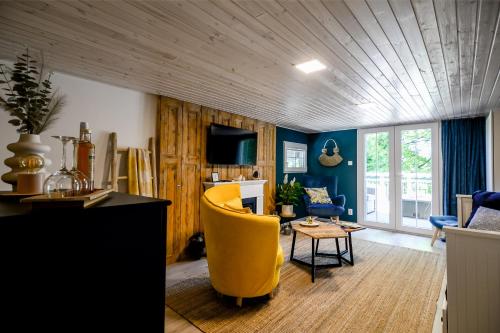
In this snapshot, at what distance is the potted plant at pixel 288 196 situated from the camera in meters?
4.88

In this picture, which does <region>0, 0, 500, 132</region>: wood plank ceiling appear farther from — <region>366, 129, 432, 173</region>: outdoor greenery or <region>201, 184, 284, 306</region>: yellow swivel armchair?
<region>366, 129, 432, 173</region>: outdoor greenery

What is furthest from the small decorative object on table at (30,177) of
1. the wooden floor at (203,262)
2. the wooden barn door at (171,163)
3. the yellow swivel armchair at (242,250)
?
the wooden barn door at (171,163)

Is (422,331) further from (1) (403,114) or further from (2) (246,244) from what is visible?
(1) (403,114)

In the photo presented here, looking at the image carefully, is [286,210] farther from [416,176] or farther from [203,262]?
[416,176]

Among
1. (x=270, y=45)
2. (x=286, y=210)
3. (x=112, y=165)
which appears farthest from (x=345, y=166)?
(x=112, y=165)

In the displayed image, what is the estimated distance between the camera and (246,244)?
206cm

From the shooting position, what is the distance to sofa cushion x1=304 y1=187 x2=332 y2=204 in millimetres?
4975

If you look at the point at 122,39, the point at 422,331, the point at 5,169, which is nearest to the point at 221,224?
the point at 122,39

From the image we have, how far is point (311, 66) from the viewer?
2156mm

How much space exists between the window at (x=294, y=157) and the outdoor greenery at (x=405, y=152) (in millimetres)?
1445

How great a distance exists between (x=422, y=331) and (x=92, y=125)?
3579 mm

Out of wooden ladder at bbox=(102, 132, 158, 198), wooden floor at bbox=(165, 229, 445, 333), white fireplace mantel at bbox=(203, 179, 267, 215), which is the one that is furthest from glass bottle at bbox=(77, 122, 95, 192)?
white fireplace mantel at bbox=(203, 179, 267, 215)

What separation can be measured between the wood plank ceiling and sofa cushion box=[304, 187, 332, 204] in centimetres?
241

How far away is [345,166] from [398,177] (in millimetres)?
1092
